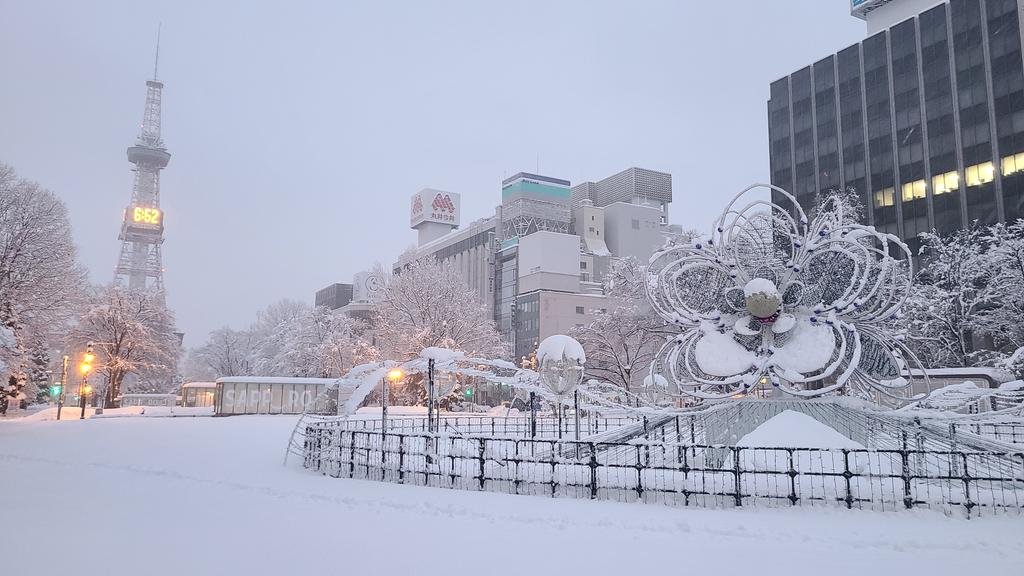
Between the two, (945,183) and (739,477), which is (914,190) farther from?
(739,477)

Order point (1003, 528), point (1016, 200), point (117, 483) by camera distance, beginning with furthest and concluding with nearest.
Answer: point (1016, 200) → point (117, 483) → point (1003, 528)

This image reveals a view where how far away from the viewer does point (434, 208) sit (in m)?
140

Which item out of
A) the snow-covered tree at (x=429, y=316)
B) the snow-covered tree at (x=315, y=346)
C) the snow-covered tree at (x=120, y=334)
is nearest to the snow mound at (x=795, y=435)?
the snow-covered tree at (x=429, y=316)

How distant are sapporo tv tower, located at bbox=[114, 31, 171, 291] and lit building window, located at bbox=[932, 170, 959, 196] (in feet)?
412

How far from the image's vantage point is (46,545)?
1004 centimetres

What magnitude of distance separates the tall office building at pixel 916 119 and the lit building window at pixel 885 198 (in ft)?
0.32

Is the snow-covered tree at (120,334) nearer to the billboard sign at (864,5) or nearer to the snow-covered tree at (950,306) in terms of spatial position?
the snow-covered tree at (950,306)

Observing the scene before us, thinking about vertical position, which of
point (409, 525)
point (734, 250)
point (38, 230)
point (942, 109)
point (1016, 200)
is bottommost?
point (409, 525)

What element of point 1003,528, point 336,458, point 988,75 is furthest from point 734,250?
point 988,75

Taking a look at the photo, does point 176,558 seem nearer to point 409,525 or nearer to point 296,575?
point 296,575

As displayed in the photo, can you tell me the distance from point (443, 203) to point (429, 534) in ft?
436

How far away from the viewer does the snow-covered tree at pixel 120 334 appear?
58.2 m

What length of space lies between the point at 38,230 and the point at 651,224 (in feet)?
314

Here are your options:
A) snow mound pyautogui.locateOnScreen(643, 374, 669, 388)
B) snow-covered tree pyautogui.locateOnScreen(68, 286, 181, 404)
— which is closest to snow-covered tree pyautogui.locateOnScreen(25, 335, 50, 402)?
snow-covered tree pyautogui.locateOnScreen(68, 286, 181, 404)
